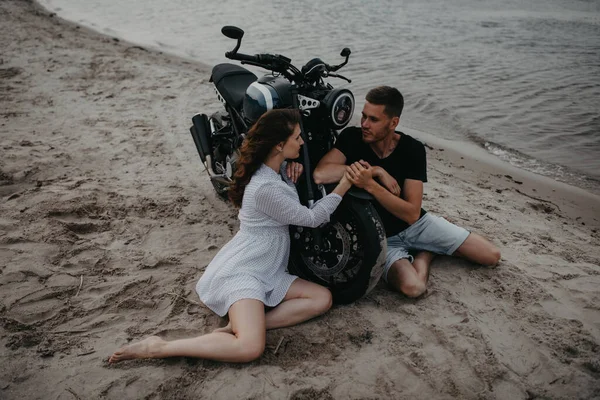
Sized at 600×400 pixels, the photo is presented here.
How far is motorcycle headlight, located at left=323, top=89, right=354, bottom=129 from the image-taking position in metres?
2.82

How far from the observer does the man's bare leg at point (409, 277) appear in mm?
3010

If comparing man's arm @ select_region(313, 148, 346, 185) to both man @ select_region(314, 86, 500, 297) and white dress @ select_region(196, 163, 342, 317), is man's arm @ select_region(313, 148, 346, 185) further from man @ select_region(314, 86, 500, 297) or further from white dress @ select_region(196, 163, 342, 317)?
white dress @ select_region(196, 163, 342, 317)

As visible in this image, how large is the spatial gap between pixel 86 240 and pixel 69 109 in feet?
11.3

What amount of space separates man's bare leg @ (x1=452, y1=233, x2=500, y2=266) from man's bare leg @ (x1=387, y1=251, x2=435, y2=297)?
33 centimetres

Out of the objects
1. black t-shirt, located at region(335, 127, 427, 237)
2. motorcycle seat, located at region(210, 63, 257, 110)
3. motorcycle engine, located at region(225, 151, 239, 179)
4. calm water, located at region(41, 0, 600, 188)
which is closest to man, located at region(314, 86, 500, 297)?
black t-shirt, located at region(335, 127, 427, 237)

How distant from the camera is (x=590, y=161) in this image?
5758mm

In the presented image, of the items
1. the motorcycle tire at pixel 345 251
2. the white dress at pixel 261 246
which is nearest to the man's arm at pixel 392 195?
the motorcycle tire at pixel 345 251

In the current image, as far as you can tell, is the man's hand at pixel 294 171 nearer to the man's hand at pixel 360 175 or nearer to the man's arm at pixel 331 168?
the man's arm at pixel 331 168

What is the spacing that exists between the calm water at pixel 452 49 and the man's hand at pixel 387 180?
3457mm

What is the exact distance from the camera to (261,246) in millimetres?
2736

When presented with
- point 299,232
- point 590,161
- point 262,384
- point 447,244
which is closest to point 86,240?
point 299,232

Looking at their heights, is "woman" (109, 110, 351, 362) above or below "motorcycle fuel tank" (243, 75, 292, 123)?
below

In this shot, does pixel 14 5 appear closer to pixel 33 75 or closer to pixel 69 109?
pixel 33 75

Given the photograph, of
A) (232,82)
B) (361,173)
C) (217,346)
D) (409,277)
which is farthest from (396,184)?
(232,82)
